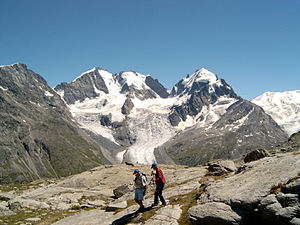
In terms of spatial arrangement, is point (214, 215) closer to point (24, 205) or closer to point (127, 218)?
point (127, 218)

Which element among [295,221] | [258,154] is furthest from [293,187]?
[258,154]

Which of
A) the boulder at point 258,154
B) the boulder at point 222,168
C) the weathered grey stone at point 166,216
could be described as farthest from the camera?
the boulder at point 222,168

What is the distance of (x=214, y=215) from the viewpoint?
656 inches

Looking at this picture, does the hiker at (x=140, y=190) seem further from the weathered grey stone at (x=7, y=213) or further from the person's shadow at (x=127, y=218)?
the weathered grey stone at (x=7, y=213)

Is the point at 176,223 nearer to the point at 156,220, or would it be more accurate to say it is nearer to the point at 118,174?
the point at 156,220

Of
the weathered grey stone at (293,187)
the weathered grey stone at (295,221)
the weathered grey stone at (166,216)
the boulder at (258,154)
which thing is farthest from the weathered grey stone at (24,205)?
the weathered grey stone at (295,221)

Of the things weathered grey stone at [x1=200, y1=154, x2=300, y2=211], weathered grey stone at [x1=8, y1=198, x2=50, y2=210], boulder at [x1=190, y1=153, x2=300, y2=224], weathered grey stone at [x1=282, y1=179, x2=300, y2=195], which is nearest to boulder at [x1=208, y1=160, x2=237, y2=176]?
weathered grey stone at [x1=200, y1=154, x2=300, y2=211]

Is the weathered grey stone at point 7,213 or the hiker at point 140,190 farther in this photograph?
the weathered grey stone at point 7,213

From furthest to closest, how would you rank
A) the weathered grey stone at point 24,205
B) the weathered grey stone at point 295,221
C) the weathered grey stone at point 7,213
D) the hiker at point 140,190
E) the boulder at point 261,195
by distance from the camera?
the weathered grey stone at point 24,205, the weathered grey stone at point 7,213, the hiker at point 140,190, the boulder at point 261,195, the weathered grey stone at point 295,221

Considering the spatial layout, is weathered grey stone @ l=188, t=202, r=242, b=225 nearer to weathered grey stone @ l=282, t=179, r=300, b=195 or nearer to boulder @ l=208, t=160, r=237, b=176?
weathered grey stone @ l=282, t=179, r=300, b=195

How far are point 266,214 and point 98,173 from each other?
62134mm

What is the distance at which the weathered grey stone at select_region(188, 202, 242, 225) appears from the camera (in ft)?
53.2

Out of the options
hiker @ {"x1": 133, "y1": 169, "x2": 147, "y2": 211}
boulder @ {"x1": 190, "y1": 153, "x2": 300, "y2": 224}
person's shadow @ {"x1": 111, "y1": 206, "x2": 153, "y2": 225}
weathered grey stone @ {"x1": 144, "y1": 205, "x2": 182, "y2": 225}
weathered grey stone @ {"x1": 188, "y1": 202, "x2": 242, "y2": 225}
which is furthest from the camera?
hiker @ {"x1": 133, "y1": 169, "x2": 147, "y2": 211}

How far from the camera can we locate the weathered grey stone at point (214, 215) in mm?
16219
